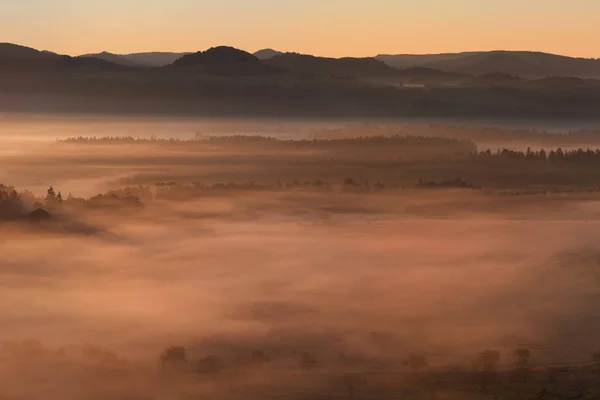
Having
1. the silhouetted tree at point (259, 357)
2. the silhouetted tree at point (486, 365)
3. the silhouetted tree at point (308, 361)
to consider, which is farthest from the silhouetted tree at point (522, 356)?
the silhouetted tree at point (259, 357)

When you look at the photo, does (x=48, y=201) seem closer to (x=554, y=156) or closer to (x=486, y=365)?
(x=486, y=365)

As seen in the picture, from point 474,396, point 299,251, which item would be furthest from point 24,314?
point 299,251

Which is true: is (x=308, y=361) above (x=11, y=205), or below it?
above

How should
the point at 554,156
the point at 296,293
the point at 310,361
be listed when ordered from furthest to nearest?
the point at 554,156 → the point at 296,293 → the point at 310,361

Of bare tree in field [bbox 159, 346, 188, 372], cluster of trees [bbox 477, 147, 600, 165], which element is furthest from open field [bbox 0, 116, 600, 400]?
cluster of trees [bbox 477, 147, 600, 165]

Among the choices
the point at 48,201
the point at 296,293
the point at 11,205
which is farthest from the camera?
the point at 48,201

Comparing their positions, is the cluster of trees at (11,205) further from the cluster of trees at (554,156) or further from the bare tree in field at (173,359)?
the cluster of trees at (554,156)

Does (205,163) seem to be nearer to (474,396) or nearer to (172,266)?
(172,266)

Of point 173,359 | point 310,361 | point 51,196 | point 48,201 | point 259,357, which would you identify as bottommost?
point 48,201

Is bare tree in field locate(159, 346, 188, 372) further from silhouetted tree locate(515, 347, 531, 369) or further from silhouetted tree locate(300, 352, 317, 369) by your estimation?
silhouetted tree locate(515, 347, 531, 369)

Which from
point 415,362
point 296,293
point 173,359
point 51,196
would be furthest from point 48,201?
point 415,362

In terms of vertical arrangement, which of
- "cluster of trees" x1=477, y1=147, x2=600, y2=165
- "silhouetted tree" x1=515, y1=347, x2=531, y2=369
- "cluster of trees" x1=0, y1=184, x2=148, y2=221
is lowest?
"cluster of trees" x1=0, y1=184, x2=148, y2=221
